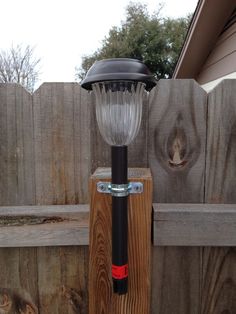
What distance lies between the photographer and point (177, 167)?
3.29 ft

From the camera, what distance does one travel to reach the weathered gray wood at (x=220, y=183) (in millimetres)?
971

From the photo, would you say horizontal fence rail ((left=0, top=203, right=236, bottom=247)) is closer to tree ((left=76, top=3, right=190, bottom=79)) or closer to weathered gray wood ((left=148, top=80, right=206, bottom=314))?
weathered gray wood ((left=148, top=80, right=206, bottom=314))

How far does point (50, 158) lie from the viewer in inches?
39.8

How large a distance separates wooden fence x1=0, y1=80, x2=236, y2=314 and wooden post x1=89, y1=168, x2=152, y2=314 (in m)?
0.13

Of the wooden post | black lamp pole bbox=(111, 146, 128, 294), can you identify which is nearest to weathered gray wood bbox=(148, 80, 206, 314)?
the wooden post

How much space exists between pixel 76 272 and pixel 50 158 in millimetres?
431

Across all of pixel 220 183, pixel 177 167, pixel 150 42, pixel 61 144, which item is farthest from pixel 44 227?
pixel 150 42

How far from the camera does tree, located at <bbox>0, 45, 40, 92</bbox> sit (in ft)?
41.9

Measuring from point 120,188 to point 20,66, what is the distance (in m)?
14.0

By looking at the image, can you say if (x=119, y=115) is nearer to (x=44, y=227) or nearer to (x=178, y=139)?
(x=178, y=139)

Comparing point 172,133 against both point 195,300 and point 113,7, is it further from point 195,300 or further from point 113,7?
point 113,7

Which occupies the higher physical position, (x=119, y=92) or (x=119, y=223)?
(x=119, y=92)

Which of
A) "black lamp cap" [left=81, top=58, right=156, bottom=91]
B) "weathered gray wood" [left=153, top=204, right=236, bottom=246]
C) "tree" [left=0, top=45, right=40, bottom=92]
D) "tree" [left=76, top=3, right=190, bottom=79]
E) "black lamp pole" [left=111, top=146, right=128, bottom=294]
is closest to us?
"black lamp cap" [left=81, top=58, right=156, bottom=91]

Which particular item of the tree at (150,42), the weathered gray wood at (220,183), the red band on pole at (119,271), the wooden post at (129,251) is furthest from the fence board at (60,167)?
the tree at (150,42)
